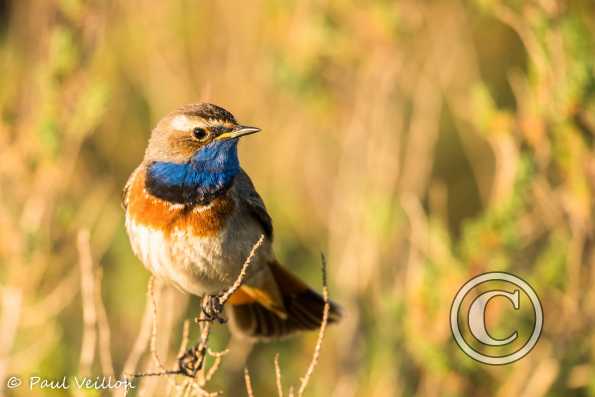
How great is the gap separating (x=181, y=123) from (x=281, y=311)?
1.29m

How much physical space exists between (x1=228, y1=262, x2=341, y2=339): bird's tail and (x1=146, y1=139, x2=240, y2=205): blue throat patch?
30.8 inches

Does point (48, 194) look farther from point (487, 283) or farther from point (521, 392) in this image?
point (521, 392)

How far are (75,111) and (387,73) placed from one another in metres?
2.19

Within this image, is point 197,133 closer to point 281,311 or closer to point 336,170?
point 281,311

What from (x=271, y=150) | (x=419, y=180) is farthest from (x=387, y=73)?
(x=271, y=150)

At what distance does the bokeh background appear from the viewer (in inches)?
221

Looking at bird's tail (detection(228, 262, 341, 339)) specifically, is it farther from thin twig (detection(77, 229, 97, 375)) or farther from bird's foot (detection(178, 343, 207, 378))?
thin twig (detection(77, 229, 97, 375))

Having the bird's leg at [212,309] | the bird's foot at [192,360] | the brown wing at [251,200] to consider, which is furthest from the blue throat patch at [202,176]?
the bird's foot at [192,360]

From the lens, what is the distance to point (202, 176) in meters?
4.86

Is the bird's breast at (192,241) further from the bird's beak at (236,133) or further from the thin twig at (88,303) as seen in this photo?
the thin twig at (88,303)

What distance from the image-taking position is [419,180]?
7090 millimetres
